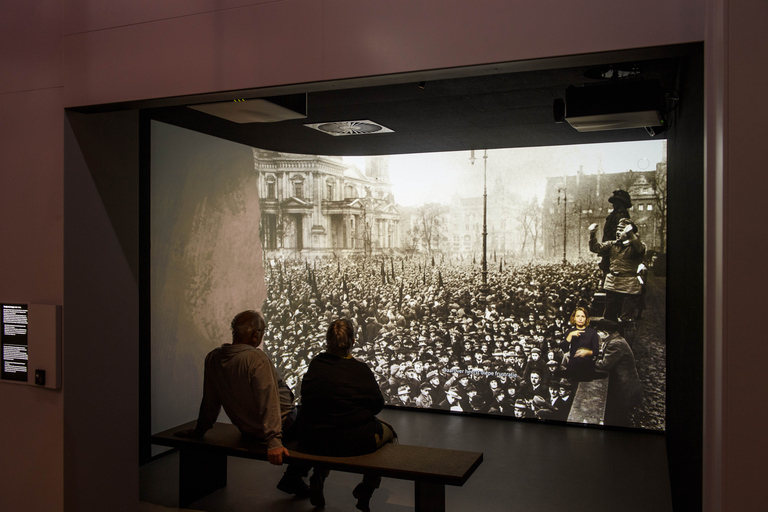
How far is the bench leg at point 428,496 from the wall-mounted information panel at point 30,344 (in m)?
2.02

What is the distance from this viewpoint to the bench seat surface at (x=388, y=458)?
320cm

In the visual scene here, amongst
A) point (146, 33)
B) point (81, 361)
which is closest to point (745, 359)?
point (146, 33)

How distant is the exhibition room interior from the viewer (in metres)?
2.88

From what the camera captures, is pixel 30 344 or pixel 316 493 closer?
pixel 30 344

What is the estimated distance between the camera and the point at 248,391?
Result: 363 centimetres

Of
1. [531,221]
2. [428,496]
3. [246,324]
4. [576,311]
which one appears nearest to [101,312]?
[246,324]

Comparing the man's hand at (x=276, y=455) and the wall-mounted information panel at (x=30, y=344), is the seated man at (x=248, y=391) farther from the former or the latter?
the wall-mounted information panel at (x=30, y=344)

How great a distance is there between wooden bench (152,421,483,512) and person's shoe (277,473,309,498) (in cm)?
51

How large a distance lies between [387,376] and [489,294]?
145 cm

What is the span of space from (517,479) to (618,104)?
2.74 meters

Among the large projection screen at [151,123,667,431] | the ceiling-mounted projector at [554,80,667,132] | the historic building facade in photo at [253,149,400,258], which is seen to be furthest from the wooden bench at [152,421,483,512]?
the historic building facade in photo at [253,149,400,258]

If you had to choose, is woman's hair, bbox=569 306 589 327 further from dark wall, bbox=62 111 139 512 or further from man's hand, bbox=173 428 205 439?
dark wall, bbox=62 111 139 512

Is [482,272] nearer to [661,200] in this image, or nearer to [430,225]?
[430,225]

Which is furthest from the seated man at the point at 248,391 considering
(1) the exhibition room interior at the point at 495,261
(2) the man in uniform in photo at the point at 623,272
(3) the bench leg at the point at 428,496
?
(2) the man in uniform in photo at the point at 623,272
